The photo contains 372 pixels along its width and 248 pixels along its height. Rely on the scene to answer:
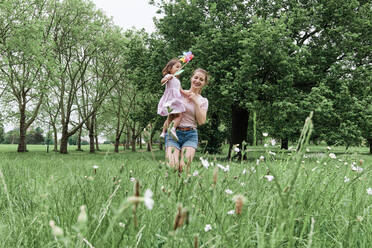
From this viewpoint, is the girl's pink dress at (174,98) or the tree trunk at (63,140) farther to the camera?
the tree trunk at (63,140)

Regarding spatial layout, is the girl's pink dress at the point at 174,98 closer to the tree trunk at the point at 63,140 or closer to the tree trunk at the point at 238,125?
the tree trunk at the point at 238,125

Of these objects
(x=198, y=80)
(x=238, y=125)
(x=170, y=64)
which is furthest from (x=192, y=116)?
(x=238, y=125)

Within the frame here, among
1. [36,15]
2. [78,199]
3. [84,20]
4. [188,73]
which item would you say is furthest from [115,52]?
[78,199]

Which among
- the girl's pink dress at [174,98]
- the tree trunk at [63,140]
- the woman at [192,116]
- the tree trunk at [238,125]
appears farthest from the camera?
the tree trunk at [63,140]

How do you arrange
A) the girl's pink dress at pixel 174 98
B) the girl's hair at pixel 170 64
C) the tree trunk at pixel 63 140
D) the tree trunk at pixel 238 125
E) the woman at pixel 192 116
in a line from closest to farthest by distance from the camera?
the girl's pink dress at pixel 174 98 → the woman at pixel 192 116 → the girl's hair at pixel 170 64 → the tree trunk at pixel 238 125 → the tree trunk at pixel 63 140

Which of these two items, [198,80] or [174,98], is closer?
[174,98]

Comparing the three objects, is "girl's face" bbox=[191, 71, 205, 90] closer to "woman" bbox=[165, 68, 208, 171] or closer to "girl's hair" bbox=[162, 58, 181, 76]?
"woman" bbox=[165, 68, 208, 171]

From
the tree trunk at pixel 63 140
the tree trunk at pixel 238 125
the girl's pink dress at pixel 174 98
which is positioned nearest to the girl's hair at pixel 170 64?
the girl's pink dress at pixel 174 98

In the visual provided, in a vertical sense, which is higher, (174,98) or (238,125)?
(238,125)

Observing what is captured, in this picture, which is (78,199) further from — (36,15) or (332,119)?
(36,15)

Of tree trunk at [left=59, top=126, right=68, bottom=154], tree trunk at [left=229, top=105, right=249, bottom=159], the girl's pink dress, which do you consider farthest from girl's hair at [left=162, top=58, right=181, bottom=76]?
tree trunk at [left=59, top=126, right=68, bottom=154]

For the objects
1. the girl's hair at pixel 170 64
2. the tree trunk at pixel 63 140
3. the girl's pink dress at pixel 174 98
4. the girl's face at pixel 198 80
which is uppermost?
the girl's hair at pixel 170 64

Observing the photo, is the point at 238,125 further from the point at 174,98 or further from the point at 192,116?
the point at 174,98

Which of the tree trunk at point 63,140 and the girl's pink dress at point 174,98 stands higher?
the girl's pink dress at point 174,98
